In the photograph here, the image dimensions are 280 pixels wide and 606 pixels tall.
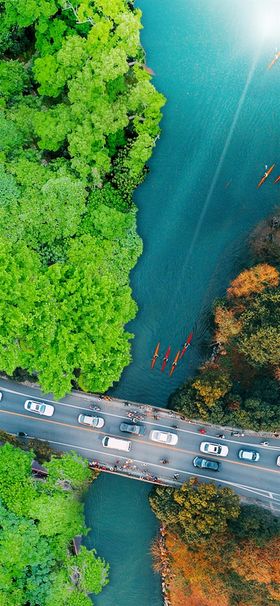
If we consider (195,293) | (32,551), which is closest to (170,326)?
(195,293)

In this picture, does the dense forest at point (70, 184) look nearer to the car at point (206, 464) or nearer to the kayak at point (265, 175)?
the kayak at point (265, 175)

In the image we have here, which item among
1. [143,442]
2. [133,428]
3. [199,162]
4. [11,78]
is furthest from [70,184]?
[143,442]

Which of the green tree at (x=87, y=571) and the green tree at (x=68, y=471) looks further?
the green tree at (x=68, y=471)

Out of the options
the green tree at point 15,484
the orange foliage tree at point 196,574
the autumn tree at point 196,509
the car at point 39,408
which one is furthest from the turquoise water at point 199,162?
the orange foliage tree at point 196,574

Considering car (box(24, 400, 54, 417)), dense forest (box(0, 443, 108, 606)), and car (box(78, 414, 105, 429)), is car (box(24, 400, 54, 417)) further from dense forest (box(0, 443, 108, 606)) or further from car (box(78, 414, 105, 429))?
dense forest (box(0, 443, 108, 606))

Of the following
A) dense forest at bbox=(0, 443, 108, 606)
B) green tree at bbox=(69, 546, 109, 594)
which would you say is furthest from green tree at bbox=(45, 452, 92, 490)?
green tree at bbox=(69, 546, 109, 594)

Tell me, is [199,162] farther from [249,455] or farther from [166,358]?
[249,455]
